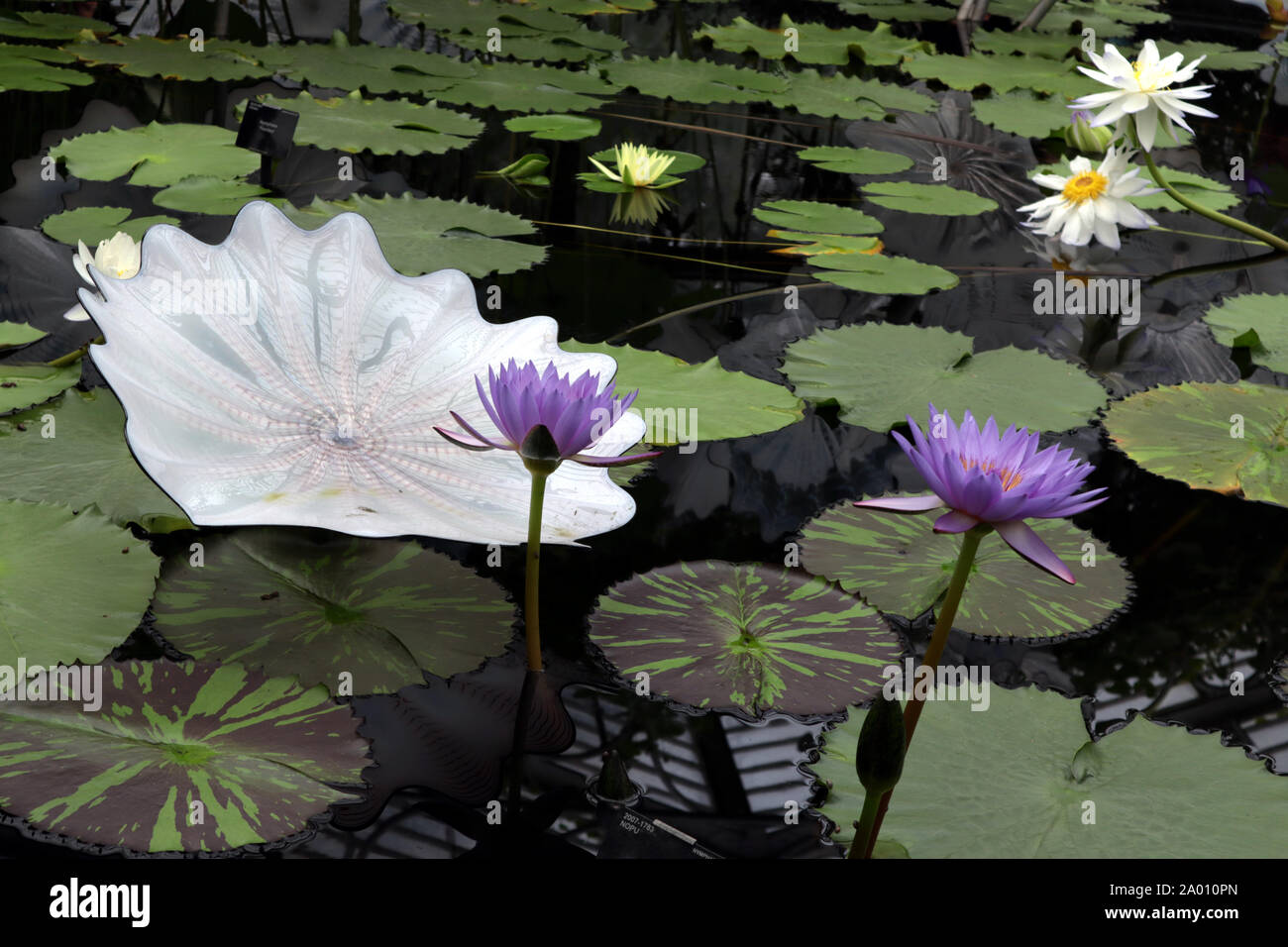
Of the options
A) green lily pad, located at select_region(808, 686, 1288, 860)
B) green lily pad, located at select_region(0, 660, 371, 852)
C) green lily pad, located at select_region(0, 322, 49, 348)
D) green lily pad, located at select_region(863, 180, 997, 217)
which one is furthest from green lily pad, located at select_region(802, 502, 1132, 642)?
green lily pad, located at select_region(863, 180, 997, 217)

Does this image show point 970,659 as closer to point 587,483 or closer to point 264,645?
point 587,483

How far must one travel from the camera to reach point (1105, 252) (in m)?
2.62

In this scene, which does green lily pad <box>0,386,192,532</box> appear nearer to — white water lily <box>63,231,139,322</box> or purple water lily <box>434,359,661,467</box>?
white water lily <box>63,231,139,322</box>

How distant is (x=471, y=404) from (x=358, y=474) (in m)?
0.17

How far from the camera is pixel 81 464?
1.35 m

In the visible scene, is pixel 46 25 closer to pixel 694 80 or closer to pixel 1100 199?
pixel 694 80

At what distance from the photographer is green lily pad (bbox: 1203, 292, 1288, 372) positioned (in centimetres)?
198

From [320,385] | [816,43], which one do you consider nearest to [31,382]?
[320,385]

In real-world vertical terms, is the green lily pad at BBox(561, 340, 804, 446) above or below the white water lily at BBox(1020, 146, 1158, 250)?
below

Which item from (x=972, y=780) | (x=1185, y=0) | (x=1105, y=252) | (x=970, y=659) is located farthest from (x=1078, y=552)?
(x=1185, y=0)

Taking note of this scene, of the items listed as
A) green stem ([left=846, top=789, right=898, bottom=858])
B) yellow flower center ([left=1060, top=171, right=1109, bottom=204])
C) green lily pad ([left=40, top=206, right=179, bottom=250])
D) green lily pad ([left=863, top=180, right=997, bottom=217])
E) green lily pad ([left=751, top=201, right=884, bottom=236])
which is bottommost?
green stem ([left=846, top=789, right=898, bottom=858])

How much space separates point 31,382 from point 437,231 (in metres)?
0.94

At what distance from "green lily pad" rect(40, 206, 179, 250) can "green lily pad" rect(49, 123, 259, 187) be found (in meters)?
0.20

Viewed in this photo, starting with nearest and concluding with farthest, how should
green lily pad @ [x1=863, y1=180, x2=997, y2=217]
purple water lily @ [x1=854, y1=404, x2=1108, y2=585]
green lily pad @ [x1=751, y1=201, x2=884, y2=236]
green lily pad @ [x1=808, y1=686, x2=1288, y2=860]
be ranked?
1. purple water lily @ [x1=854, y1=404, x2=1108, y2=585]
2. green lily pad @ [x1=808, y1=686, x2=1288, y2=860]
3. green lily pad @ [x1=751, y1=201, x2=884, y2=236]
4. green lily pad @ [x1=863, y1=180, x2=997, y2=217]
